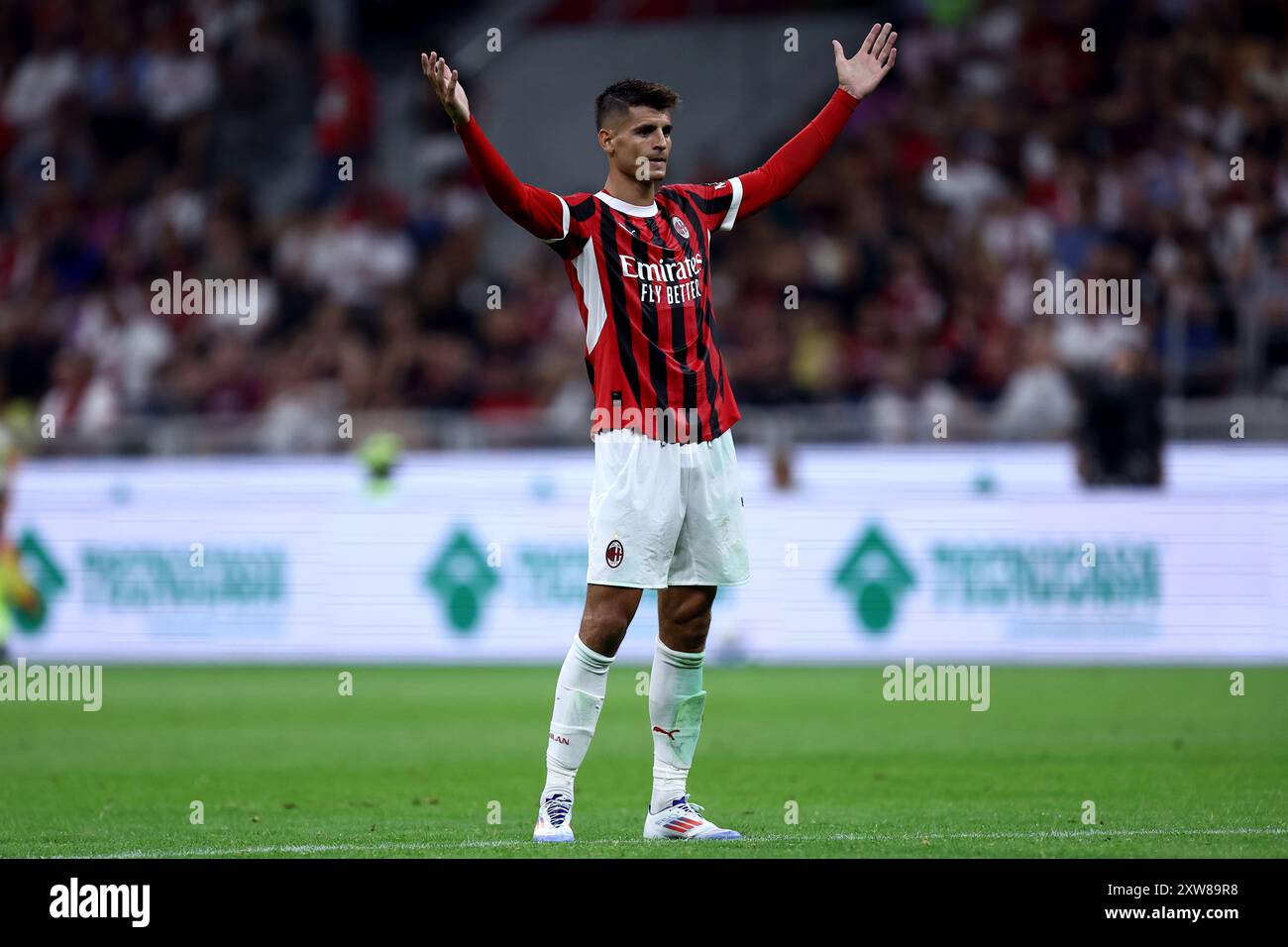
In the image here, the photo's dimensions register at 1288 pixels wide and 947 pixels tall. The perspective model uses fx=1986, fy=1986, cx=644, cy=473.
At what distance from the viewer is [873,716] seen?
41.0 feet

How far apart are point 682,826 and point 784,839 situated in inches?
15.2

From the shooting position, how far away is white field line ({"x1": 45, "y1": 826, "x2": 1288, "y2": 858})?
706cm

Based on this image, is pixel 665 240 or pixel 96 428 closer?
pixel 665 240

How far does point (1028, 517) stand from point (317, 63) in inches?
460

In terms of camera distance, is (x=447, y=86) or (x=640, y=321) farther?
(x=640, y=321)

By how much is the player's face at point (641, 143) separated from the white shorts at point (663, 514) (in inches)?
39.1

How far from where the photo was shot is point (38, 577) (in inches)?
654

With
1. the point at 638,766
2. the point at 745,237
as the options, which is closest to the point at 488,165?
the point at 638,766

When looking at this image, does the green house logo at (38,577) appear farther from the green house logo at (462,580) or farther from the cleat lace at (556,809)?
the cleat lace at (556,809)

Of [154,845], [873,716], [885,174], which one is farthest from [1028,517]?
[154,845]

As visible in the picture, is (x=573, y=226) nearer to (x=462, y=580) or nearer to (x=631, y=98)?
(x=631, y=98)
